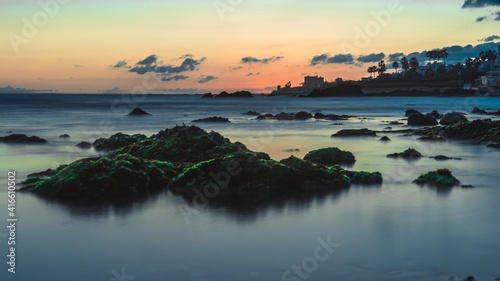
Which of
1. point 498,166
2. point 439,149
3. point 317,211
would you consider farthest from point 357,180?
point 439,149

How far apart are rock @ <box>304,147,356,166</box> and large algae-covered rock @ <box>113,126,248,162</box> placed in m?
2.27

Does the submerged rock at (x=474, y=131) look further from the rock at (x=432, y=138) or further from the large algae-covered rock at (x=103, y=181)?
the large algae-covered rock at (x=103, y=181)

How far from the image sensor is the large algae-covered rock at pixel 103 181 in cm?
1041

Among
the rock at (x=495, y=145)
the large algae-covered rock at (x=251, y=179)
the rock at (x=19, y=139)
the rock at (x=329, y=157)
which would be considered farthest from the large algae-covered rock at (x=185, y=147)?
the rock at (x=495, y=145)

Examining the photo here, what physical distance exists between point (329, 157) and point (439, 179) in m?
4.01

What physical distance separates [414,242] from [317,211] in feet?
7.90

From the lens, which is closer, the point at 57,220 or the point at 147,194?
the point at 57,220

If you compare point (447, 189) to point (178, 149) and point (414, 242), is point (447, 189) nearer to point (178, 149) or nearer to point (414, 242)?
point (414, 242)

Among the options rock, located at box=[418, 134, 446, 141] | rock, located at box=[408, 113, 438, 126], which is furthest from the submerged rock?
rock, located at box=[408, 113, 438, 126]

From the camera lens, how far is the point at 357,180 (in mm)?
12102

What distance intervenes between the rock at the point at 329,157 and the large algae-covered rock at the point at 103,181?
17.2 ft

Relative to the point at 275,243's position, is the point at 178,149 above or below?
above

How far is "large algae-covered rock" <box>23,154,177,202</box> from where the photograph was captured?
Answer: 10.4 metres

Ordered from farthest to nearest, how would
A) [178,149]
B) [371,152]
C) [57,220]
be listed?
[371,152], [178,149], [57,220]
